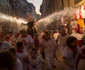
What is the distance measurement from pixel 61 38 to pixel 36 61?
13.4 feet

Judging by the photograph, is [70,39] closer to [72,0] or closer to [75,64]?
[75,64]

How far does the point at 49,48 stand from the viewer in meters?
11.0

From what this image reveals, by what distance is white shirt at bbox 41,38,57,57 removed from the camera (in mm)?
10867

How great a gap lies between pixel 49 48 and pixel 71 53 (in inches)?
208

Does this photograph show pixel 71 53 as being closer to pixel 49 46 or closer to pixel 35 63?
pixel 35 63

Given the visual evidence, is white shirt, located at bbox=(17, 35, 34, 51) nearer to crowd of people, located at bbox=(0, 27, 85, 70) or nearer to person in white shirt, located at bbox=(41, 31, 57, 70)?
crowd of people, located at bbox=(0, 27, 85, 70)

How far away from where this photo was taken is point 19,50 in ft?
22.1

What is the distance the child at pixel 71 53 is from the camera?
18.7 feet

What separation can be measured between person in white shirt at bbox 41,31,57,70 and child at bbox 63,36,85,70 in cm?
494

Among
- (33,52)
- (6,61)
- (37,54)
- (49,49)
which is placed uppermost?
(6,61)

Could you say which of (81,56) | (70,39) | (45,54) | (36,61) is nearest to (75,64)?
(81,56)

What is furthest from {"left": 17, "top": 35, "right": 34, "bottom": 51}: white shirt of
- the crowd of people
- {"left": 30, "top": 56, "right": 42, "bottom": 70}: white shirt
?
{"left": 30, "top": 56, "right": 42, "bottom": 70}: white shirt

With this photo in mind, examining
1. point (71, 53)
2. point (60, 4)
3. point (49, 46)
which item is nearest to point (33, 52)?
point (71, 53)

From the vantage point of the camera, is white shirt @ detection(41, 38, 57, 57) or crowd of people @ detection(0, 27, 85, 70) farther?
white shirt @ detection(41, 38, 57, 57)
